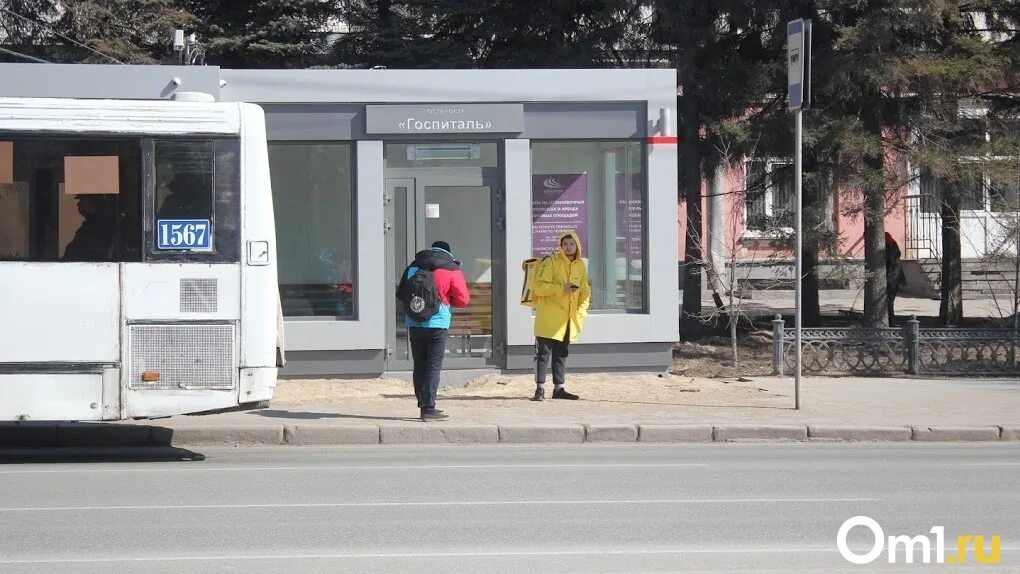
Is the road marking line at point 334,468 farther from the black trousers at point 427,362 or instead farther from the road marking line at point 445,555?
the road marking line at point 445,555

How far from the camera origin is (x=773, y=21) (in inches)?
759

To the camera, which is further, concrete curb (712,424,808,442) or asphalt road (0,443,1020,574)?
concrete curb (712,424,808,442)

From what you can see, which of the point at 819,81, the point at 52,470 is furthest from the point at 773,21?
the point at 52,470

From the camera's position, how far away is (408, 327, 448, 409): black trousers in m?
12.5

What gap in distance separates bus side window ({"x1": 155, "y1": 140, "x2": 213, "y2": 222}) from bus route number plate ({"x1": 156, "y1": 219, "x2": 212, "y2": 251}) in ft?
0.17

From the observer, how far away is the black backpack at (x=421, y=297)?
1248 cm

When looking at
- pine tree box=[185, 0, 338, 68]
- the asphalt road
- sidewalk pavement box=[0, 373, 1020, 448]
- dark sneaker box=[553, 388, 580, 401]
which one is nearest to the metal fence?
sidewalk pavement box=[0, 373, 1020, 448]

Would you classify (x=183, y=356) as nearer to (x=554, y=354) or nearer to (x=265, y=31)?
(x=554, y=354)

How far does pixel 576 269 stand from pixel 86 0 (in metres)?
12.3

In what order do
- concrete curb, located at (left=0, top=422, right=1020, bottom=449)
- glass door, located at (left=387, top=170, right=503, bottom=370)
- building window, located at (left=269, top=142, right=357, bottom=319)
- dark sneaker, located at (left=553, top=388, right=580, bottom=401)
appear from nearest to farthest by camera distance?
concrete curb, located at (left=0, top=422, right=1020, bottom=449), dark sneaker, located at (left=553, top=388, right=580, bottom=401), building window, located at (left=269, top=142, right=357, bottom=319), glass door, located at (left=387, top=170, right=503, bottom=370)

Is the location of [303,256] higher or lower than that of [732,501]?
higher

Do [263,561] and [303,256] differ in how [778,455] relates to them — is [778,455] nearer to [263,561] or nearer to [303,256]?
[263,561]

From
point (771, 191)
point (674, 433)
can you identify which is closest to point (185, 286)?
point (674, 433)

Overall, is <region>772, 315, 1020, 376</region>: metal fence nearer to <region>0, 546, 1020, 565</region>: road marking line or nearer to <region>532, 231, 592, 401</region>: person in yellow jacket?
<region>532, 231, 592, 401</region>: person in yellow jacket
